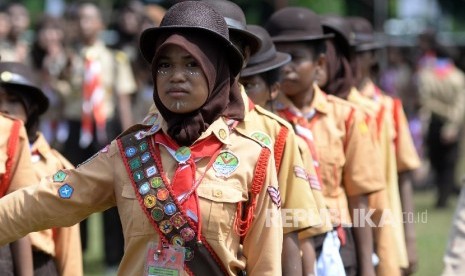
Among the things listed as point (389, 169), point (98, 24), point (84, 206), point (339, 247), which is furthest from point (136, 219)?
point (98, 24)

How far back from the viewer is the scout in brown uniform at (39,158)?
6.29 metres

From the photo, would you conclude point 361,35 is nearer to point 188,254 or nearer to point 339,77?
point 339,77

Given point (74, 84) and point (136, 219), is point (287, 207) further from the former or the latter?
→ point (74, 84)

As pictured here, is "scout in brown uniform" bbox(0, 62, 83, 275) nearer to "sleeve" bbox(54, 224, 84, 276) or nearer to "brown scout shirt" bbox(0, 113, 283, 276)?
"sleeve" bbox(54, 224, 84, 276)

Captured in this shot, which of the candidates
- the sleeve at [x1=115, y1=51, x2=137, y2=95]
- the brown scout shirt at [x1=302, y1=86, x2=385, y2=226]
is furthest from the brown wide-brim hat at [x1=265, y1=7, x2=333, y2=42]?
the sleeve at [x1=115, y1=51, x2=137, y2=95]

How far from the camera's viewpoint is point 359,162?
6816 mm

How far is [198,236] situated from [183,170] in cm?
26

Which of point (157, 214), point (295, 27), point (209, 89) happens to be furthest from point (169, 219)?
point (295, 27)

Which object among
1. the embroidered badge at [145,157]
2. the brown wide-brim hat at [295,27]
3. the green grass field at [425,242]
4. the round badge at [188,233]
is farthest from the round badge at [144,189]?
the green grass field at [425,242]

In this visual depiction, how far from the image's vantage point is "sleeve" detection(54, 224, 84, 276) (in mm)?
6363

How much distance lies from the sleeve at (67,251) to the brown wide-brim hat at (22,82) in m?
0.67

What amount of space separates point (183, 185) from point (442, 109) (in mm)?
12672

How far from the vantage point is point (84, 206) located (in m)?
4.79

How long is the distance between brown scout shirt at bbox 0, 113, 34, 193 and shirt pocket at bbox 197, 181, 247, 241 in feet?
3.97
